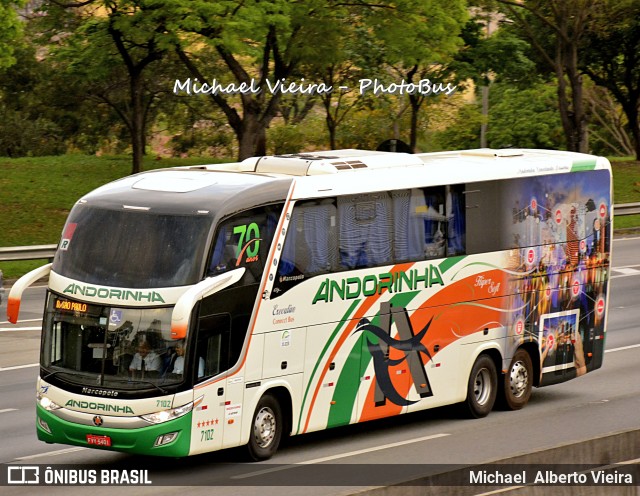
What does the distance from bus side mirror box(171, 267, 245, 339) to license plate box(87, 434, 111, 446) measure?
1.30 m

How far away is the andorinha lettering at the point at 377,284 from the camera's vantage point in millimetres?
15383

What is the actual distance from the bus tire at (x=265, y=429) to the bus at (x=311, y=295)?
2cm

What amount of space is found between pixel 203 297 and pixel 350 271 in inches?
97.9

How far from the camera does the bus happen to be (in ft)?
45.1

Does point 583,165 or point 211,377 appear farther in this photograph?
point 583,165

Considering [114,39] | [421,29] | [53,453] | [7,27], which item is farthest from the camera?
[114,39]

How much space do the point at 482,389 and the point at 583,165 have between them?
3.62 meters

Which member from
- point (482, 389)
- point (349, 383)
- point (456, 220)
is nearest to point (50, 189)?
point (482, 389)

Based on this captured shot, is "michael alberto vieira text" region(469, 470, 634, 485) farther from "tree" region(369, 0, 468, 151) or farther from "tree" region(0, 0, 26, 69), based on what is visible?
"tree" region(369, 0, 468, 151)

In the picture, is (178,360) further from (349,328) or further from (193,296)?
(349,328)

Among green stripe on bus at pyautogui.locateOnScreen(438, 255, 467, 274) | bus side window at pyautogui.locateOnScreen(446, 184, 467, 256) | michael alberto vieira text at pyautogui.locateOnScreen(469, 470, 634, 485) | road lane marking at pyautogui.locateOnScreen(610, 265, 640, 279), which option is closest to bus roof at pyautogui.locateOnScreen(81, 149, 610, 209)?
bus side window at pyautogui.locateOnScreen(446, 184, 467, 256)

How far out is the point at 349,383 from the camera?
15711 mm

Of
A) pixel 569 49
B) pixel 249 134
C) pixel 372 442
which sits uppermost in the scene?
pixel 569 49

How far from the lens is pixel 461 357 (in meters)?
17.3
